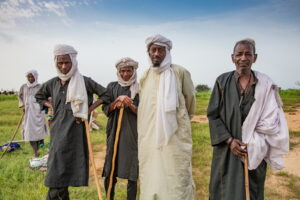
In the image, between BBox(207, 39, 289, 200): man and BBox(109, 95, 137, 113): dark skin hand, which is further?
BBox(109, 95, 137, 113): dark skin hand

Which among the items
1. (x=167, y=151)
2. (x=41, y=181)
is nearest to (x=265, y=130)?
(x=167, y=151)

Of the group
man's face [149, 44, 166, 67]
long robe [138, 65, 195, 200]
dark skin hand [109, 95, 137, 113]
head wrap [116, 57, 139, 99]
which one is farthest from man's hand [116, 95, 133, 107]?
Answer: man's face [149, 44, 166, 67]

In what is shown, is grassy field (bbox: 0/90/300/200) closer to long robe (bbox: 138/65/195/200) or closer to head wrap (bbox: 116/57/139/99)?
long robe (bbox: 138/65/195/200)

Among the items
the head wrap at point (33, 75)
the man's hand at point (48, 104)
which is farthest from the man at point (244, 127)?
the head wrap at point (33, 75)

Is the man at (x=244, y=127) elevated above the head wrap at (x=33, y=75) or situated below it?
below

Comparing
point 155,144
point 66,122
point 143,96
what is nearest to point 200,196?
point 155,144

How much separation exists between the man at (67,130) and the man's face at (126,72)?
1.87 feet

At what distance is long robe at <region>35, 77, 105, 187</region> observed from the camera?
305 centimetres

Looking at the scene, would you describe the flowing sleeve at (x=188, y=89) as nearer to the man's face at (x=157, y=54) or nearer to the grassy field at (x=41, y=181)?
the man's face at (x=157, y=54)

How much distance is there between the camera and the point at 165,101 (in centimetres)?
298

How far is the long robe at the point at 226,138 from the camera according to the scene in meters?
2.82

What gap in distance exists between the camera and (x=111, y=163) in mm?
3453

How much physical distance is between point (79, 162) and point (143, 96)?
1.11 m

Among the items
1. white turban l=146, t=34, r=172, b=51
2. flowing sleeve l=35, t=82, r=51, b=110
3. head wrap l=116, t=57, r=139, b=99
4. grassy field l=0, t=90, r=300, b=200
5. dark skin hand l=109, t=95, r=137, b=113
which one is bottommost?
grassy field l=0, t=90, r=300, b=200
